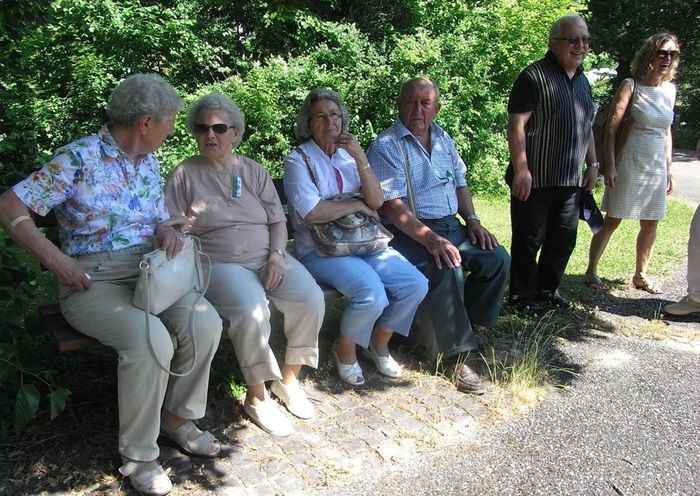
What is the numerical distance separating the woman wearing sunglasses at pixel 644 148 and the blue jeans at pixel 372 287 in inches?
88.0

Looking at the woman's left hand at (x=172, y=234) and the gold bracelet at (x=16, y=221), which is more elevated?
the gold bracelet at (x=16, y=221)

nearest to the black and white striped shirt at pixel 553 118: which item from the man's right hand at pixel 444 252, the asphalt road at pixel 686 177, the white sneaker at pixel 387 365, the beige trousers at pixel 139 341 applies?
the man's right hand at pixel 444 252

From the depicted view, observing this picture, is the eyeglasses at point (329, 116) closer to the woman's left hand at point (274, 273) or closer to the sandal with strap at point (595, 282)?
the woman's left hand at point (274, 273)

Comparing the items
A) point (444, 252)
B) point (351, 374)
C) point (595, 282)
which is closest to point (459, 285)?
point (444, 252)

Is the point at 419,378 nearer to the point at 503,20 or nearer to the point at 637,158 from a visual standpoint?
the point at 637,158

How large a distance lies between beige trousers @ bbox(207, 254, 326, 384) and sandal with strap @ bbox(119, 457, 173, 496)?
60cm

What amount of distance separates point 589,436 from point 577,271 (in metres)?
2.77

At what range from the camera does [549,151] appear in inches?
165

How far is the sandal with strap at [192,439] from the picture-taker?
2740mm

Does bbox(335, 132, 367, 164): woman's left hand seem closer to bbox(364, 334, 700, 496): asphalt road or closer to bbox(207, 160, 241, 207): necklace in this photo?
bbox(207, 160, 241, 207): necklace

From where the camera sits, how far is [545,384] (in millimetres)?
3473

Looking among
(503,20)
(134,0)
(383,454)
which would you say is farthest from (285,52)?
(383,454)

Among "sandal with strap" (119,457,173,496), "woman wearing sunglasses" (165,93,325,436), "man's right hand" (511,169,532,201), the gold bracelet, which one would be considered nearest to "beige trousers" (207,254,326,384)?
"woman wearing sunglasses" (165,93,325,436)

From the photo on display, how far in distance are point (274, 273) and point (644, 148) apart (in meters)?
3.18
